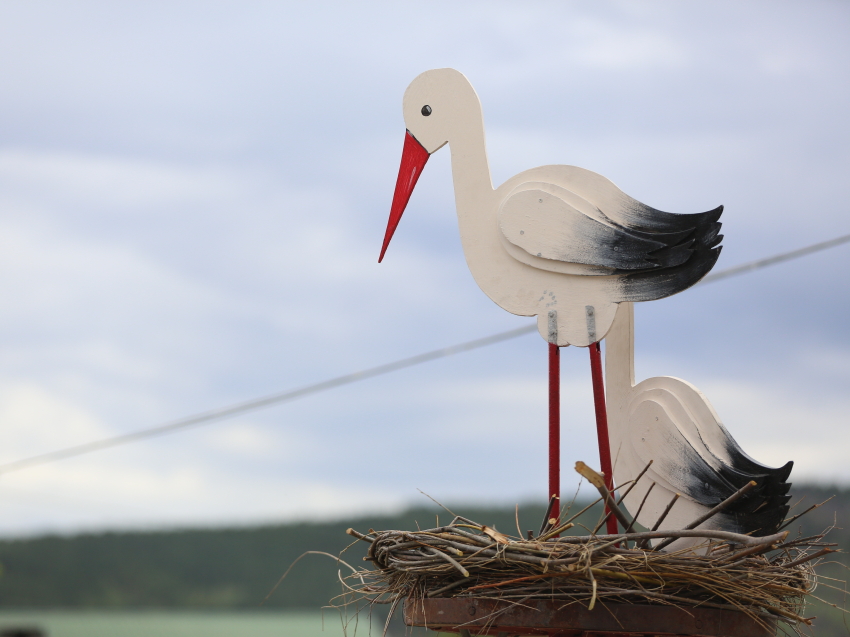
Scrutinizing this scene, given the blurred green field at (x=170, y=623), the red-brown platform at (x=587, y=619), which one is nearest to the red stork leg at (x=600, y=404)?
the red-brown platform at (x=587, y=619)

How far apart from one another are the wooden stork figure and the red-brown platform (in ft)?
1.14

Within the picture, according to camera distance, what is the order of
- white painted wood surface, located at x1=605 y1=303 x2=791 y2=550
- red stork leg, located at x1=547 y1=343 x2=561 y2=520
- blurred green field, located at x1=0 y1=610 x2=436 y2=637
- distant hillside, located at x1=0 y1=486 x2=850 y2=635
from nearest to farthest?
white painted wood surface, located at x1=605 y1=303 x2=791 y2=550 → red stork leg, located at x1=547 y1=343 x2=561 y2=520 → blurred green field, located at x1=0 y1=610 x2=436 y2=637 → distant hillside, located at x1=0 y1=486 x2=850 y2=635

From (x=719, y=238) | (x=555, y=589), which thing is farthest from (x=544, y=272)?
(x=555, y=589)

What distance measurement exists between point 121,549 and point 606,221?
1022 cm

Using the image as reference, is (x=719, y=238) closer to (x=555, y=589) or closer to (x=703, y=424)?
(x=703, y=424)

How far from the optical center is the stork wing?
2.46 m

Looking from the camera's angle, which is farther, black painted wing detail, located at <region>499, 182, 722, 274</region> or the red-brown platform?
black painted wing detail, located at <region>499, 182, 722, 274</region>

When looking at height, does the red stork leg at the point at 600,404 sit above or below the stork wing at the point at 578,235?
below

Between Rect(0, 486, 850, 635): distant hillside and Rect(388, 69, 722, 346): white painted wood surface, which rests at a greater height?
Rect(0, 486, 850, 635): distant hillside

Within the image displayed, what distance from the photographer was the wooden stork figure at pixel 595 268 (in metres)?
2.45

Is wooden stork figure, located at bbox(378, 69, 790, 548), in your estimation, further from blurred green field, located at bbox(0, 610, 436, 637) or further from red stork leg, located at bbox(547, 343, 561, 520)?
blurred green field, located at bbox(0, 610, 436, 637)

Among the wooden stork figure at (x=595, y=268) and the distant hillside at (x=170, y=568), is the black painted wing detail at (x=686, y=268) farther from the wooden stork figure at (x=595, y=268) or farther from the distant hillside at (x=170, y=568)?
the distant hillside at (x=170, y=568)

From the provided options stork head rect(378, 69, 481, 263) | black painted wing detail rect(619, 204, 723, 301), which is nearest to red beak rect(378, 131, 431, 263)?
stork head rect(378, 69, 481, 263)

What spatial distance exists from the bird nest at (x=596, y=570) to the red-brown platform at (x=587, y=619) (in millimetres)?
21
